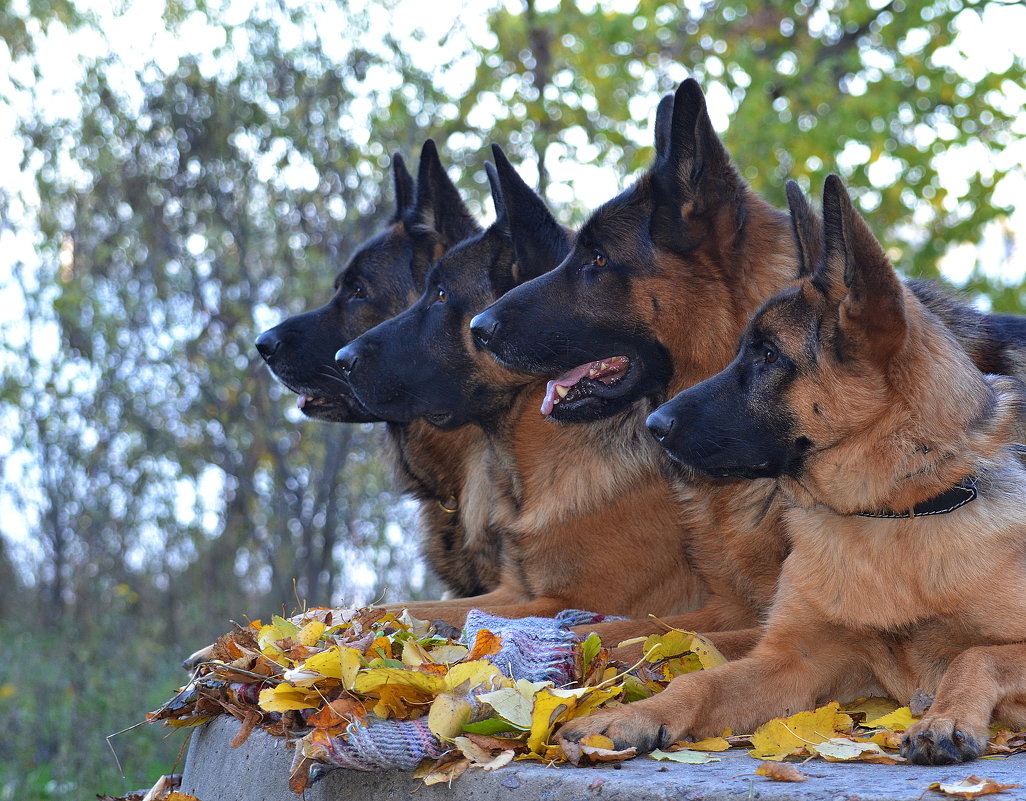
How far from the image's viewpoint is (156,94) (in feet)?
24.7

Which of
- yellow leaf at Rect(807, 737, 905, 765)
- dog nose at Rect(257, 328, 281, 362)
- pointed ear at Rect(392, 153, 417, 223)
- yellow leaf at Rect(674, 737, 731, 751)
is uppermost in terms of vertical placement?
pointed ear at Rect(392, 153, 417, 223)

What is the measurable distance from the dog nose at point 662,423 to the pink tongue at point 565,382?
752 mm

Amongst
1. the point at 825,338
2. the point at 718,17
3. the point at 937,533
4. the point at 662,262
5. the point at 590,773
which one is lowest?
the point at 590,773

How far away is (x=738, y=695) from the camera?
272cm

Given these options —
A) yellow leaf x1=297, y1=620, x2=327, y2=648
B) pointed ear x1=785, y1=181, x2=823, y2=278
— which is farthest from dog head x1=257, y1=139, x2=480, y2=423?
pointed ear x1=785, y1=181, x2=823, y2=278

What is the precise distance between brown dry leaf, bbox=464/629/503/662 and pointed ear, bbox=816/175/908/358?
49.5 inches

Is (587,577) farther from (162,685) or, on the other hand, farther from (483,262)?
(162,685)

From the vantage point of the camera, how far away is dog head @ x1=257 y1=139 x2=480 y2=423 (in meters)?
4.64

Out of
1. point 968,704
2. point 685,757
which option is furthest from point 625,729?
point 968,704

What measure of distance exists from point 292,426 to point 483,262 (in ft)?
12.3

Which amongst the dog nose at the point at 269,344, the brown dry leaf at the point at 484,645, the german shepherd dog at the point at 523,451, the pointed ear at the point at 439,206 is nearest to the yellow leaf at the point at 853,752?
the brown dry leaf at the point at 484,645

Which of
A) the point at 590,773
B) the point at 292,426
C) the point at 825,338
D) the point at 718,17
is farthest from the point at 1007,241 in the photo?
the point at 590,773

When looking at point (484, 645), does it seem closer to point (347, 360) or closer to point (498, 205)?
point (347, 360)

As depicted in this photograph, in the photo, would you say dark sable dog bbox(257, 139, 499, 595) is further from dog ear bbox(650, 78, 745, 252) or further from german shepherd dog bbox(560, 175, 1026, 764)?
german shepherd dog bbox(560, 175, 1026, 764)
